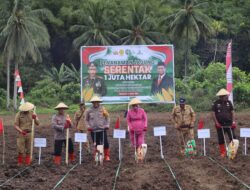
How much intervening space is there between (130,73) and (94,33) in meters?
34.0

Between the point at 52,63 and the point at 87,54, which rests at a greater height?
the point at 52,63

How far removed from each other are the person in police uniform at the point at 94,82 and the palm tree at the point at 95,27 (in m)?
33.6

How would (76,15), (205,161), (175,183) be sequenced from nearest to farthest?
(175,183) → (205,161) → (76,15)

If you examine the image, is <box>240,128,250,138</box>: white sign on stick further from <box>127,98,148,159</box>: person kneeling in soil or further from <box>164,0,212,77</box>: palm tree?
<box>164,0,212,77</box>: palm tree

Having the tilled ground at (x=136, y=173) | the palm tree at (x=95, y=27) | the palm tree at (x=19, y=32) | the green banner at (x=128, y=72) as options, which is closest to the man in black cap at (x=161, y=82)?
the green banner at (x=128, y=72)

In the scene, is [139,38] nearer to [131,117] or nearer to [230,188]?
[131,117]

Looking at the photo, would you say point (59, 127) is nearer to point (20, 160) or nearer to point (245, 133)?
point (20, 160)

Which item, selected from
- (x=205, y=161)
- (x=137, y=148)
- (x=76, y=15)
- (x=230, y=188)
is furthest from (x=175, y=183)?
(x=76, y=15)

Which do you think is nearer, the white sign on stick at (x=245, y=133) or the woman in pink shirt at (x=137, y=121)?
the woman in pink shirt at (x=137, y=121)

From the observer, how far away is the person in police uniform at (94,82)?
20844 millimetres

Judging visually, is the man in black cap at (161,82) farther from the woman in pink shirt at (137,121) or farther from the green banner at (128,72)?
the woman in pink shirt at (137,121)

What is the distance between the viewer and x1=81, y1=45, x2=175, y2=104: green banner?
21.0 metres

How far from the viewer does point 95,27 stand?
56.1 m

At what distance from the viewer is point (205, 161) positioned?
13.1m
